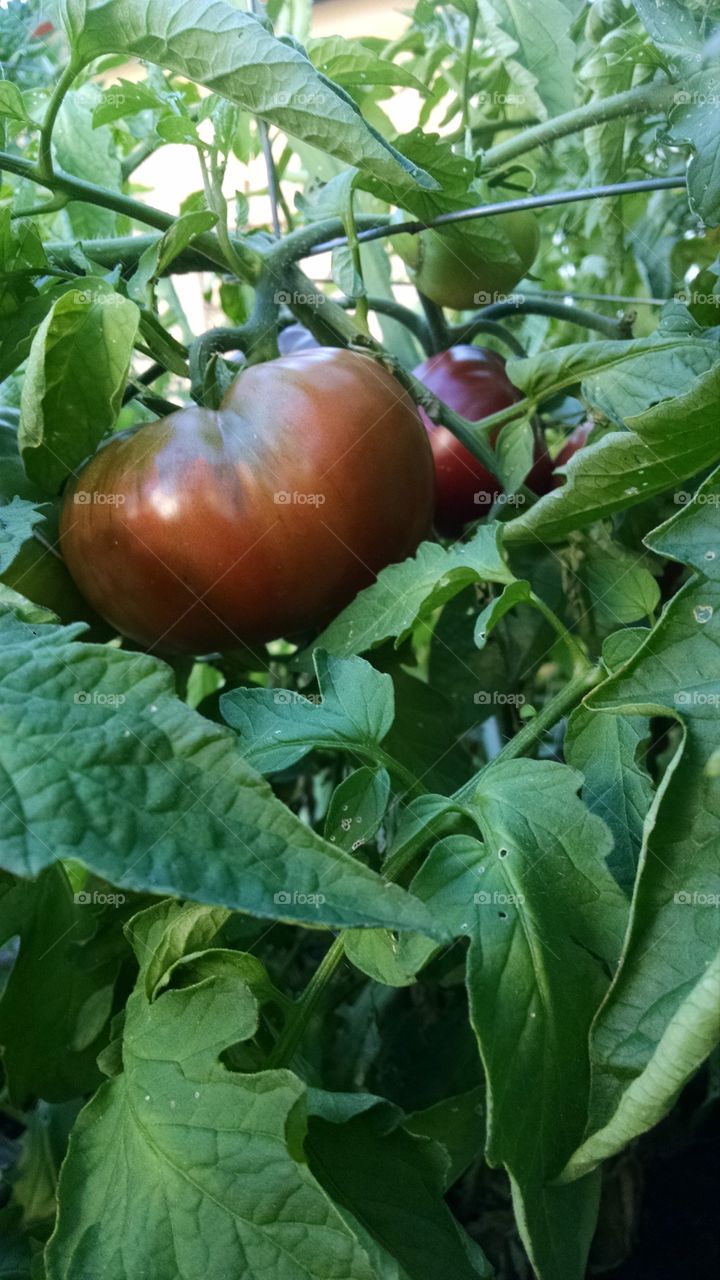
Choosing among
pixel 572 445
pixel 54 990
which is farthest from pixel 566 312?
pixel 54 990

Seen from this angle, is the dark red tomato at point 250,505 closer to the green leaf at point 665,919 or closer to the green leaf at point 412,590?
the green leaf at point 412,590

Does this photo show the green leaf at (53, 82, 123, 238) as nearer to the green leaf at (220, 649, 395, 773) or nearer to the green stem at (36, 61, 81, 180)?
the green stem at (36, 61, 81, 180)

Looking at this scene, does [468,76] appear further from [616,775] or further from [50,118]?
[616,775]

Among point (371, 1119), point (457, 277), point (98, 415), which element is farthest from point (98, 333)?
point (371, 1119)

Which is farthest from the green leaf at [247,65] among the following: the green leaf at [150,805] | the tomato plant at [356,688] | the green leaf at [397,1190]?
the green leaf at [397,1190]

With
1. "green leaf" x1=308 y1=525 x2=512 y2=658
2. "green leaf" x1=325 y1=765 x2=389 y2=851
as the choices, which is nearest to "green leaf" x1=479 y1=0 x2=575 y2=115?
"green leaf" x1=308 y1=525 x2=512 y2=658

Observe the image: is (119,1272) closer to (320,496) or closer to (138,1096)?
(138,1096)
